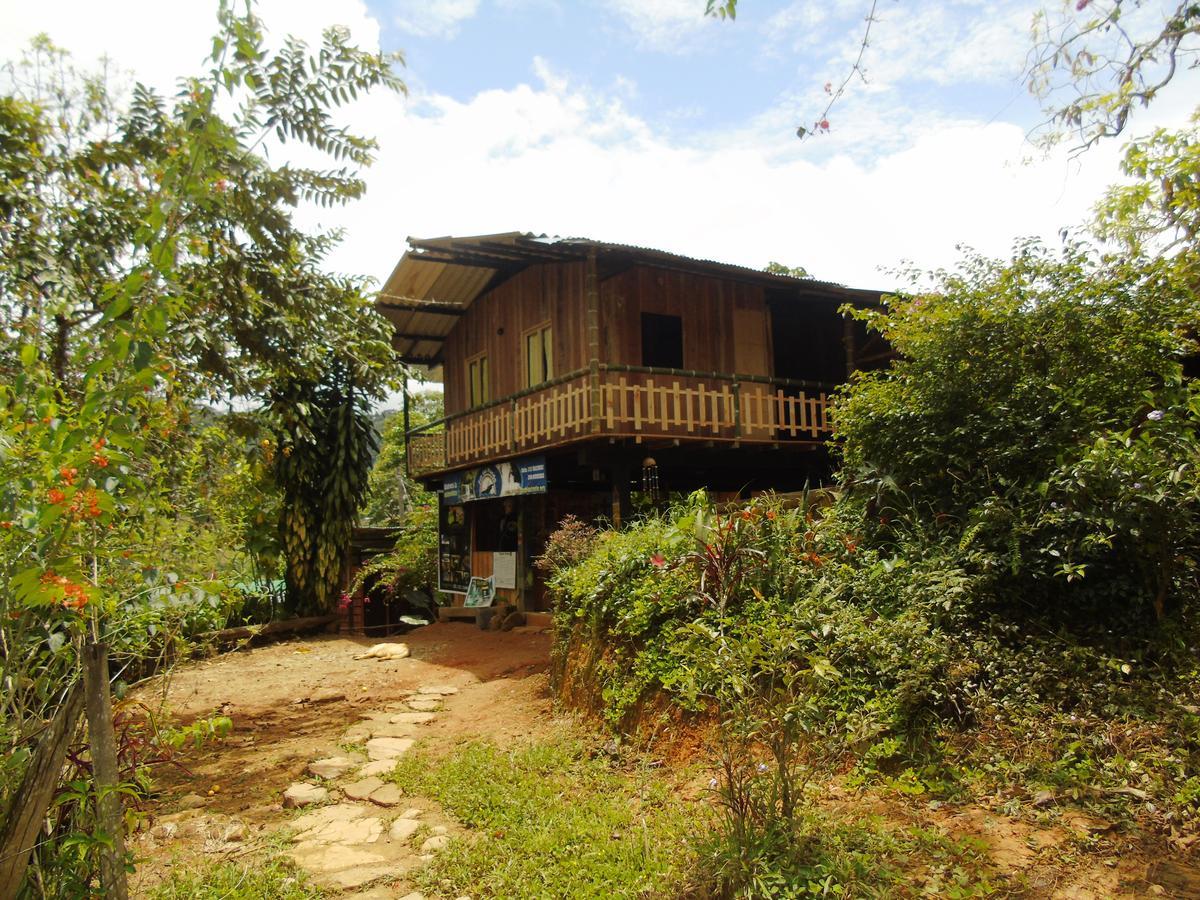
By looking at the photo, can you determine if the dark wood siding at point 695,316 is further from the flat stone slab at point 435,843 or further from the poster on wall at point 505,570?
the flat stone slab at point 435,843

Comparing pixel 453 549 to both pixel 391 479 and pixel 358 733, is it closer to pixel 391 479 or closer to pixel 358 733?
pixel 358 733

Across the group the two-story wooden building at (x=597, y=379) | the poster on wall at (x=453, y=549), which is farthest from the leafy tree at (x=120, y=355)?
the poster on wall at (x=453, y=549)

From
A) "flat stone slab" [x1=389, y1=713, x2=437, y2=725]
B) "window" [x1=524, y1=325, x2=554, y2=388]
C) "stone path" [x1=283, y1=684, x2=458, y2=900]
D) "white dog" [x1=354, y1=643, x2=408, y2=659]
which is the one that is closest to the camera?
"stone path" [x1=283, y1=684, x2=458, y2=900]

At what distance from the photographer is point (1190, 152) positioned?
24.5 ft

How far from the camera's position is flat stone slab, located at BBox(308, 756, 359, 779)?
19.5 feet

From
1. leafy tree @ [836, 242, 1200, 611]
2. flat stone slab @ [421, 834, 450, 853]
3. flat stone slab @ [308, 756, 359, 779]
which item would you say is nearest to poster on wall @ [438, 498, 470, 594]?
flat stone slab @ [308, 756, 359, 779]

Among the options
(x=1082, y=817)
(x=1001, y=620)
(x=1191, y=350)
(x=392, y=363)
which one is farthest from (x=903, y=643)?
(x=392, y=363)

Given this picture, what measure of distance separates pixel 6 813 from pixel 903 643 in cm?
444

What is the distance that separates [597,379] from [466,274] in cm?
553

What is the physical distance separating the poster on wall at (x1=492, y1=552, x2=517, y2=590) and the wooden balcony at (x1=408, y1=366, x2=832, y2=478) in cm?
184

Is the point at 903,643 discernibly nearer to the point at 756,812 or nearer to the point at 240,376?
the point at 756,812

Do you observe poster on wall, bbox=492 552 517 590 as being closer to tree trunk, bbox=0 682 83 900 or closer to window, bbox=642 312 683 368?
window, bbox=642 312 683 368

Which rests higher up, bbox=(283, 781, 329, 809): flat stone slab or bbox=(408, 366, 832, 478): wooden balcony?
bbox=(408, 366, 832, 478): wooden balcony

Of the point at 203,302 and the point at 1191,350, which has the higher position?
the point at 203,302
